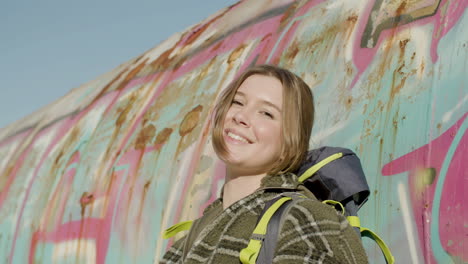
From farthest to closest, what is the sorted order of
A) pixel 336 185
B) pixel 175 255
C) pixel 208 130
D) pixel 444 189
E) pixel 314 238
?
pixel 208 130 < pixel 175 255 < pixel 336 185 < pixel 444 189 < pixel 314 238

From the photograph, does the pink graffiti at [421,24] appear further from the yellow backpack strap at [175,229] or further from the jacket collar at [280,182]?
the yellow backpack strap at [175,229]

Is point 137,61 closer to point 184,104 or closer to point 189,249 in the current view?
point 184,104

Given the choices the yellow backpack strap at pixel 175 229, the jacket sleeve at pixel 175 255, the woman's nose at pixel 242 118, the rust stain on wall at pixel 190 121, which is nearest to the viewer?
the woman's nose at pixel 242 118

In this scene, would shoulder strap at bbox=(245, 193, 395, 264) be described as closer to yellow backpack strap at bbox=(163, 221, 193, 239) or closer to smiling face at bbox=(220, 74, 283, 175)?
smiling face at bbox=(220, 74, 283, 175)

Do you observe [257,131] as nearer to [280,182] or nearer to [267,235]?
[280,182]

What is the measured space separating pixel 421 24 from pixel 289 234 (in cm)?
87

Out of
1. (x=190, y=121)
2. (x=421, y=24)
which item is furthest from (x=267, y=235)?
(x=190, y=121)

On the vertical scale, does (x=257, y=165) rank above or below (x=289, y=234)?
above

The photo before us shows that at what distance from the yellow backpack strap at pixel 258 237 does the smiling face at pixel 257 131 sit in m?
0.21

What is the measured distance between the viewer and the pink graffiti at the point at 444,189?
4.61 ft

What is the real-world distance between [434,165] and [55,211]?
8.28 ft

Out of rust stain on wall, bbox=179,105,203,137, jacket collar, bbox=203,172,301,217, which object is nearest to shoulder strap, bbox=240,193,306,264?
jacket collar, bbox=203,172,301,217

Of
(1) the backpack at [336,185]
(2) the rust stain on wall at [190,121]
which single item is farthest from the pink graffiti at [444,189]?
(2) the rust stain on wall at [190,121]

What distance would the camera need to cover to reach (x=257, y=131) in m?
1.60
